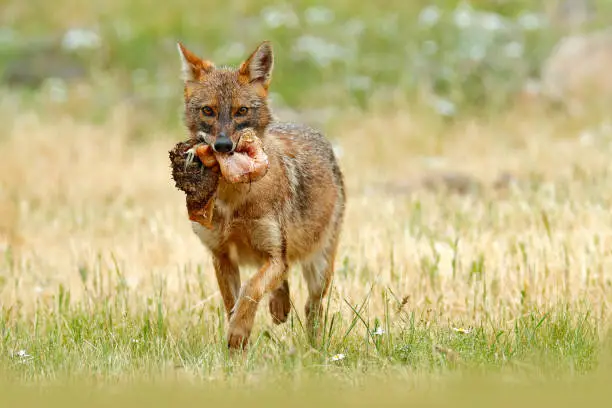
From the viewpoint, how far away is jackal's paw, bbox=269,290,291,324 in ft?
23.4

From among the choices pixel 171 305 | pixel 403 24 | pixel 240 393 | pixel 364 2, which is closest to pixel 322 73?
pixel 403 24

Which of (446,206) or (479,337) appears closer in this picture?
(479,337)

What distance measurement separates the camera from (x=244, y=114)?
6.20m

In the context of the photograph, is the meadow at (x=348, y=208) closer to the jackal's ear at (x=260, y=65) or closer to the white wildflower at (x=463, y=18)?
the white wildflower at (x=463, y=18)

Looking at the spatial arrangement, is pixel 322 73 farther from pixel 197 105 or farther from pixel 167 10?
pixel 197 105

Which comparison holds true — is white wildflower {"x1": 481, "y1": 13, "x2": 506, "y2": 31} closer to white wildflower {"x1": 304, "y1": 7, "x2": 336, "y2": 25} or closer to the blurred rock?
the blurred rock

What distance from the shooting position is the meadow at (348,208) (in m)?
5.57

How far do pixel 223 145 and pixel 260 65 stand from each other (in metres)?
0.93

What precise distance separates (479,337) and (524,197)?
4991mm

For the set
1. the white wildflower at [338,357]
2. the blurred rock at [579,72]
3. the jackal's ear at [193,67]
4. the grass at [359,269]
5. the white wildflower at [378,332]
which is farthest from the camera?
the blurred rock at [579,72]

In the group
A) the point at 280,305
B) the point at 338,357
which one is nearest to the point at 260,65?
the point at 280,305

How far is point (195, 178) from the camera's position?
19.2ft

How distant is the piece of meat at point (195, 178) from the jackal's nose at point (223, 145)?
0.44ft

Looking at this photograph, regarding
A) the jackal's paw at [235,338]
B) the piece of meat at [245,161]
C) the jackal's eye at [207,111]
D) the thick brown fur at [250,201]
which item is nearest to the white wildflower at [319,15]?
the thick brown fur at [250,201]
